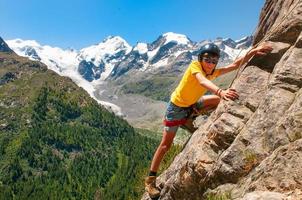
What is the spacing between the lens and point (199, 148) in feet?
49.9

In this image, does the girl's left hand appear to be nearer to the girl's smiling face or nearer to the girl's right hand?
the girl's smiling face

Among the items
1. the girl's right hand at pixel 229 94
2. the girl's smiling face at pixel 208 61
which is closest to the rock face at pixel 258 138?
the girl's right hand at pixel 229 94

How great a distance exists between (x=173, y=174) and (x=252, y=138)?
549 centimetres

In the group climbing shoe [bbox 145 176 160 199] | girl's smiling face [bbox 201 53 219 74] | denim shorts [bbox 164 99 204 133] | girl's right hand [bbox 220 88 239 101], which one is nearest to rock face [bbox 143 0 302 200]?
girl's right hand [bbox 220 88 239 101]

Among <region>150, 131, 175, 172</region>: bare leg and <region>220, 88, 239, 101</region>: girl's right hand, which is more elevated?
<region>220, 88, 239, 101</region>: girl's right hand

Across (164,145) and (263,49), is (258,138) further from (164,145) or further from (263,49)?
(164,145)

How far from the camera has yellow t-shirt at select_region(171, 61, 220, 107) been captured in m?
15.8

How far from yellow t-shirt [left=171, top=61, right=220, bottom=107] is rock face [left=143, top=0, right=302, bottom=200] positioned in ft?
3.51

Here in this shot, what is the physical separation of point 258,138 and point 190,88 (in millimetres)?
4396

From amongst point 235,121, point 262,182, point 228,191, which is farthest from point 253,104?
point 262,182

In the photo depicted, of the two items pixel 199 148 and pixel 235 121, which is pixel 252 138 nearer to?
pixel 235 121

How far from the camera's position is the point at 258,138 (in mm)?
12547

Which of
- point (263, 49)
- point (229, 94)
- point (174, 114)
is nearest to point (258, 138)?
point (229, 94)

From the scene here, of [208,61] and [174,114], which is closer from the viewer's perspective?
[208,61]
